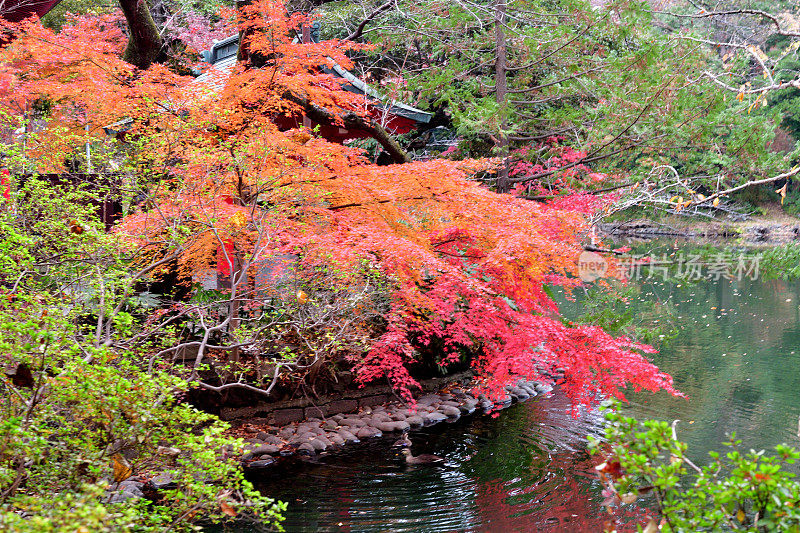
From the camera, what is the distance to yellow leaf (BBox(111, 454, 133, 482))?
A: 3.46 metres

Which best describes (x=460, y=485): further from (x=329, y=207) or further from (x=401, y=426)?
(x=329, y=207)

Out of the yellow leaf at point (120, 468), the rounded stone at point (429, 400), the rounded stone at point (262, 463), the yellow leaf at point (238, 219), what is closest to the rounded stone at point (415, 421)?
the rounded stone at point (429, 400)

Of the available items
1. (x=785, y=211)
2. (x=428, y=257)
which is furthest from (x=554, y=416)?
(x=785, y=211)

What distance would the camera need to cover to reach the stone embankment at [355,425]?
7.80 metres

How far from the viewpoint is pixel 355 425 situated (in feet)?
28.9

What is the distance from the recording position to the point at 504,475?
23.2 feet

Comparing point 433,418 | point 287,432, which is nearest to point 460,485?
point 433,418

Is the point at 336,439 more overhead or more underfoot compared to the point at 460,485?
more underfoot

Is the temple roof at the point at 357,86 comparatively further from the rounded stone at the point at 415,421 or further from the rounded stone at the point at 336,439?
the rounded stone at the point at 336,439

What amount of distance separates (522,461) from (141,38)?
814 cm

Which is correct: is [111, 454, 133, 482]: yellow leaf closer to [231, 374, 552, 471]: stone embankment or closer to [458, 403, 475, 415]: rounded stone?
[231, 374, 552, 471]: stone embankment

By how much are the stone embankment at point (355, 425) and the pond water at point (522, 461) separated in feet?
0.91

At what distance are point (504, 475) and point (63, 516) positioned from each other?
539 centimetres

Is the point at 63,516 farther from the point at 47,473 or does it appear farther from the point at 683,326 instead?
the point at 683,326
